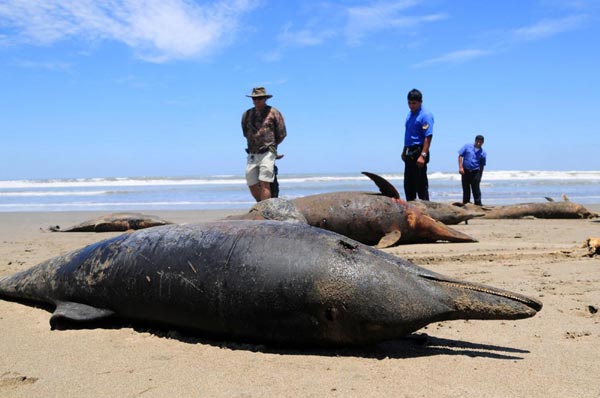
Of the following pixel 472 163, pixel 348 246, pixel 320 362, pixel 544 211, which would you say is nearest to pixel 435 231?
pixel 348 246

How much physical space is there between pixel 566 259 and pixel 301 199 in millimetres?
3472

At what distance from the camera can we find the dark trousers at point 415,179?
10.0 metres

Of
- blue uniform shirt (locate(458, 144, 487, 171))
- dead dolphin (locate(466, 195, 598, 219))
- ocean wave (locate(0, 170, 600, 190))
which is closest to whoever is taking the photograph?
dead dolphin (locate(466, 195, 598, 219))

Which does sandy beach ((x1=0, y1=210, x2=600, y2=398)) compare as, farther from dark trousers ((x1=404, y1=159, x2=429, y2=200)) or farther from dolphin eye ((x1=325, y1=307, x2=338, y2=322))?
dark trousers ((x1=404, y1=159, x2=429, y2=200))

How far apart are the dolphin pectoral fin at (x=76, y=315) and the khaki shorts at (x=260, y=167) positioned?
602 centimetres

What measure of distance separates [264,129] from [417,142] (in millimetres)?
2559

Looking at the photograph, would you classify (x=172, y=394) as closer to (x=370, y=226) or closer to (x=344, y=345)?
(x=344, y=345)

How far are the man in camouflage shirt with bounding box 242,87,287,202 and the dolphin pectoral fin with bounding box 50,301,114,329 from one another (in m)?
6.03

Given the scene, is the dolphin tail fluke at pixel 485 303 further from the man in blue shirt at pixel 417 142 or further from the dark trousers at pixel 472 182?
the dark trousers at pixel 472 182

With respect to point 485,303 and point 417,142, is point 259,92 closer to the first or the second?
point 417,142

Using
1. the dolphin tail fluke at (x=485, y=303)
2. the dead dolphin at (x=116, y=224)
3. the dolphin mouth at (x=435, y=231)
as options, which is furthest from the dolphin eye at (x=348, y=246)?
the dead dolphin at (x=116, y=224)

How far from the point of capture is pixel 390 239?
25.4 feet

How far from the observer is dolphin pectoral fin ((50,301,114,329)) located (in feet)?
12.9

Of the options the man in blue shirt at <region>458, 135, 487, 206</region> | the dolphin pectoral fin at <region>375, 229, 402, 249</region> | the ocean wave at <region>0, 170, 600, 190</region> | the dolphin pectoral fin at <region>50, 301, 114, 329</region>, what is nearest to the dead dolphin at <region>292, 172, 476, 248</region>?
the dolphin pectoral fin at <region>375, 229, 402, 249</region>
